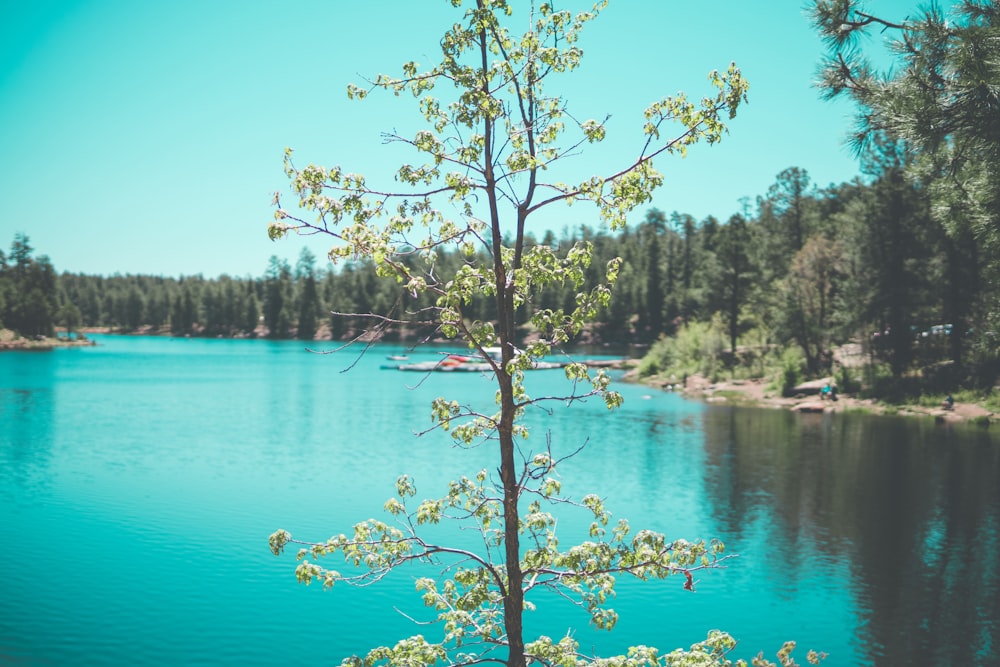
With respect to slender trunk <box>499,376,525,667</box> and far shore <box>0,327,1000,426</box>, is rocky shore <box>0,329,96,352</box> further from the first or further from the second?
slender trunk <box>499,376,525,667</box>

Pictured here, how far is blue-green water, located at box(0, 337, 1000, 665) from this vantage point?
16578 mm

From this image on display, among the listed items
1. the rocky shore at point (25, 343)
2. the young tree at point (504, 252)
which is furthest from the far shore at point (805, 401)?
the rocky shore at point (25, 343)

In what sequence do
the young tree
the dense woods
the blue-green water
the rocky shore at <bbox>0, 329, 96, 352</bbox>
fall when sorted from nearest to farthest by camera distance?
the young tree → the blue-green water → the dense woods → the rocky shore at <bbox>0, 329, 96, 352</bbox>

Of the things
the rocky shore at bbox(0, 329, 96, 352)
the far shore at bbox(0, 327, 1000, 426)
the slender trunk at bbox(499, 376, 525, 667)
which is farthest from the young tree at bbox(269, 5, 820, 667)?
the rocky shore at bbox(0, 329, 96, 352)

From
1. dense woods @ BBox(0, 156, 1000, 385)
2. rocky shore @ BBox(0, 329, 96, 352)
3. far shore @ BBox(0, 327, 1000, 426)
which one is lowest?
far shore @ BBox(0, 327, 1000, 426)

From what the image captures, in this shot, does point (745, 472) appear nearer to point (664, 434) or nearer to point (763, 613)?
point (664, 434)

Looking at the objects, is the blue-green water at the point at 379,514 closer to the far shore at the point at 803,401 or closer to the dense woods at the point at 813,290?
the far shore at the point at 803,401

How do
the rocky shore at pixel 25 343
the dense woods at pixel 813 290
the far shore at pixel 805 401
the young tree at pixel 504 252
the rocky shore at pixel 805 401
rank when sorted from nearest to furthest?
the young tree at pixel 504 252 < the far shore at pixel 805 401 < the rocky shore at pixel 805 401 < the dense woods at pixel 813 290 < the rocky shore at pixel 25 343

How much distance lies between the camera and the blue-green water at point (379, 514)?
54.4 ft

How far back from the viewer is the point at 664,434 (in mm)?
42719

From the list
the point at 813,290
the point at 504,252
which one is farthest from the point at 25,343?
the point at 504,252

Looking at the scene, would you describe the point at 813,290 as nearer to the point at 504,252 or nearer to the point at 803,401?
the point at 803,401


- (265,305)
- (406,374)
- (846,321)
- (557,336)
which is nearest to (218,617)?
(557,336)

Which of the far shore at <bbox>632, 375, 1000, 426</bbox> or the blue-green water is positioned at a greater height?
the far shore at <bbox>632, 375, 1000, 426</bbox>
